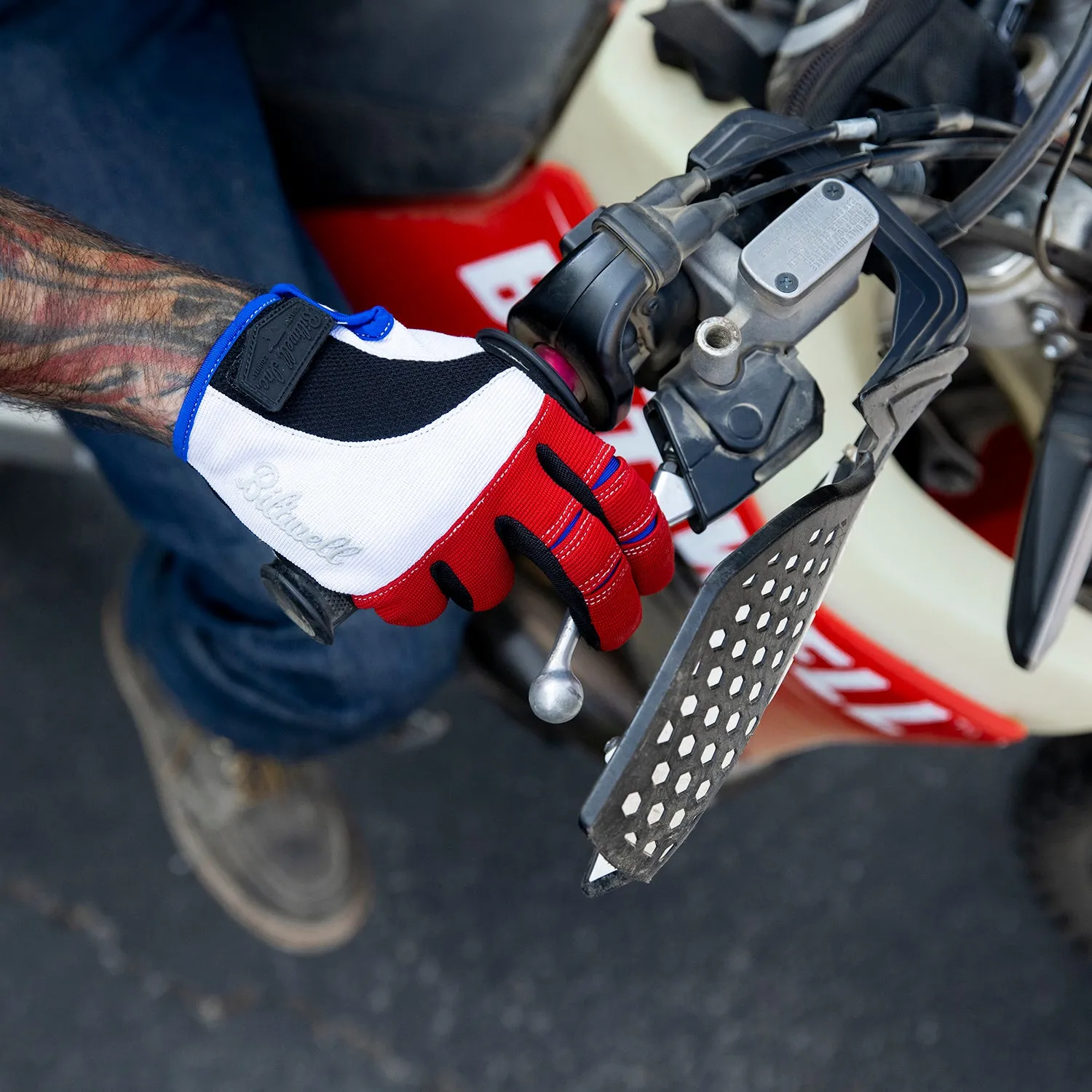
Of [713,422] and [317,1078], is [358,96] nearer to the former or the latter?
[713,422]

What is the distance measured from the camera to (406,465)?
0.65 meters

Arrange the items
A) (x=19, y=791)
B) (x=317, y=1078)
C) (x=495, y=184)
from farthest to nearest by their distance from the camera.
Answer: (x=19, y=791), (x=317, y=1078), (x=495, y=184)

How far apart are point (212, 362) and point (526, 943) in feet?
3.03

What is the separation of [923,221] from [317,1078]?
3.57ft

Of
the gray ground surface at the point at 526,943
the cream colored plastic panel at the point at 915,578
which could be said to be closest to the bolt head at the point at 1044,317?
the cream colored plastic panel at the point at 915,578

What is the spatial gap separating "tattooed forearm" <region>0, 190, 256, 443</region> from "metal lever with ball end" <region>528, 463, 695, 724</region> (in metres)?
0.27

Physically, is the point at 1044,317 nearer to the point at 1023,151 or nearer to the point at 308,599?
the point at 1023,151

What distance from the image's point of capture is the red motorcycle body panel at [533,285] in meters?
0.83

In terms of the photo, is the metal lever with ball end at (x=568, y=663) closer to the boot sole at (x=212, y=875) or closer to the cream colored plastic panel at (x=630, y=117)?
the cream colored plastic panel at (x=630, y=117)

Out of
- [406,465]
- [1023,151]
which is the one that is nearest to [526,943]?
[406,465]

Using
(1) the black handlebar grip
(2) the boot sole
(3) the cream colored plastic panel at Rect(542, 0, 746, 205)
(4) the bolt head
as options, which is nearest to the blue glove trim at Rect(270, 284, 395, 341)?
(1) the black handlebar grip

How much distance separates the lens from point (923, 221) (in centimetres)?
70

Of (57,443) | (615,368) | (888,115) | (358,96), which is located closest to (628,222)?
(615,368)

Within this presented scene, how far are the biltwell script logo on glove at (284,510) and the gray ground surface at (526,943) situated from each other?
828 mm
